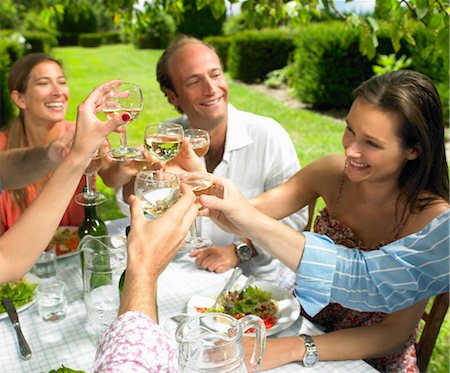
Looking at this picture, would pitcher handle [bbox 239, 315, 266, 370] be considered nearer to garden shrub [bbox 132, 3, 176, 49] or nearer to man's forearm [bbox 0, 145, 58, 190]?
man's forearm [bbox 0, 145, 58, 190]

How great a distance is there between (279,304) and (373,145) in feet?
2.53

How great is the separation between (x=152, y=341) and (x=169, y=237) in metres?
0.32

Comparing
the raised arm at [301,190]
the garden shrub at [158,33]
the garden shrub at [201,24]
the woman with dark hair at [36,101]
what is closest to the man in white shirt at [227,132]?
the raised arm at [301,190]

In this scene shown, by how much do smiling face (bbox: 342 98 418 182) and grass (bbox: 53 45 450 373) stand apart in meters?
1.74

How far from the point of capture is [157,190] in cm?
149

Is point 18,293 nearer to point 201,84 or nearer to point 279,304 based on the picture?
point 279,304

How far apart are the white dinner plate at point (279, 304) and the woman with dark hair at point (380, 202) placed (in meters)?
0.11

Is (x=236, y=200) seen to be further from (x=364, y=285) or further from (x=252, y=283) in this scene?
(x=364, y=285)

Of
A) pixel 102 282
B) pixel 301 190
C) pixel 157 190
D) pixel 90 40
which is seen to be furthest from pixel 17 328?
pixel 90 40

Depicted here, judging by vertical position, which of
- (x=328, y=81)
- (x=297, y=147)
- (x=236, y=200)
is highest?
(x=236, y=200)

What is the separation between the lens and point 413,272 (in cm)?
165

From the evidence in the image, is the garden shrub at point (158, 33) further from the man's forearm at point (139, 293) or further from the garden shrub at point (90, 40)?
the man's forearm at point (139, 293)

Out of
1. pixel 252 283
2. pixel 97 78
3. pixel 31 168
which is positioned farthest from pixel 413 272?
pixel 97 78

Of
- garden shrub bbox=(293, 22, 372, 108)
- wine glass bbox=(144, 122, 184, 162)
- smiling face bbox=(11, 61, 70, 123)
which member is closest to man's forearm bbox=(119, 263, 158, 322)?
wine glass bbox=(144, 122, 184, 162)
